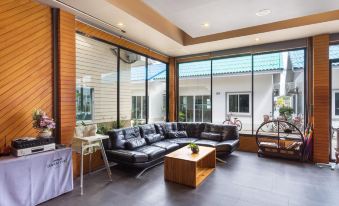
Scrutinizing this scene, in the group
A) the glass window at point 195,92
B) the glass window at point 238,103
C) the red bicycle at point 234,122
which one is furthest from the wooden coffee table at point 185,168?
the glass window at point 238,103

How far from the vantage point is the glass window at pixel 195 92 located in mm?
6871

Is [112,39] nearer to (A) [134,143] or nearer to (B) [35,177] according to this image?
(A) [134,143]

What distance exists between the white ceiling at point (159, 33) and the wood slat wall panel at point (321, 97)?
37cm

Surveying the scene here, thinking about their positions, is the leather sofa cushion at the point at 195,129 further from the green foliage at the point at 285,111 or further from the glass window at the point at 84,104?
the glass window at the point at 84,104

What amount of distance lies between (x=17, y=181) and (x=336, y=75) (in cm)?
673

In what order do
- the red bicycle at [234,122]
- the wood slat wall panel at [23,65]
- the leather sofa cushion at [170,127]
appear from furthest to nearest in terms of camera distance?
1. the red bicycle at [234,122]
2. the leather sofa cushion at [170,127]
3. the wood slat wall panel at [23,65]

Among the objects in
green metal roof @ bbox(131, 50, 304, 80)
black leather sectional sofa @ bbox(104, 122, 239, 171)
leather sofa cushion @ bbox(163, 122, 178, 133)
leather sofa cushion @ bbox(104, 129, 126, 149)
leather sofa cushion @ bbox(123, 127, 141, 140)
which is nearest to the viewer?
black leather sectional sofa @ bbox(104, 122, 239, 171)

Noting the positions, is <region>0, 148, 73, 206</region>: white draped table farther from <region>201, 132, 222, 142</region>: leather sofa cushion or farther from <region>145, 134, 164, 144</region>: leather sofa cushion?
<region>201, 132, 222, 142</region>: leather sofa cushion

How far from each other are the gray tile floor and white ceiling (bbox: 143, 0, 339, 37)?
295 cm

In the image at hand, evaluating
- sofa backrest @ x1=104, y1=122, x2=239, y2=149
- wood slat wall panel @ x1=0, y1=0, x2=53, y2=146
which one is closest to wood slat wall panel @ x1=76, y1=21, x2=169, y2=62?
wood slat wall panel @ x1=0, y1=0, x2=53, y2=146

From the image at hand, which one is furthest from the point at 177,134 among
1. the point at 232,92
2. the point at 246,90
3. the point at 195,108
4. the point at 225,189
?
the point at 246,90

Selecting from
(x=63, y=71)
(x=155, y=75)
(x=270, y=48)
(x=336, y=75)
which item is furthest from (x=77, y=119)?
(x=336, y=75)

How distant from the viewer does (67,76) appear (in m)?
3.53

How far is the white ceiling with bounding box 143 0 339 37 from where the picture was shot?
115 inches
